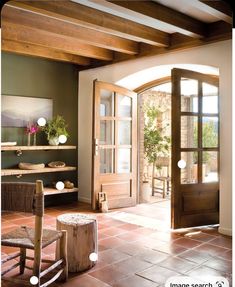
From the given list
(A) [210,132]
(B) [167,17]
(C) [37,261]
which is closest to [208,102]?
(A) [210,132]

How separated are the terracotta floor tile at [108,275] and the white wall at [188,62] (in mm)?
1821

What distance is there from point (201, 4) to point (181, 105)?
57.5 inches

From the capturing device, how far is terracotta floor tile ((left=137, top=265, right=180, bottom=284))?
2.71m

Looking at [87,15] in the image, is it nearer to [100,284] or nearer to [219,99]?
[219,99]

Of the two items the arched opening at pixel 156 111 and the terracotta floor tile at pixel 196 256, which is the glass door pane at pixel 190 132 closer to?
the arched opening at pixel 156 111

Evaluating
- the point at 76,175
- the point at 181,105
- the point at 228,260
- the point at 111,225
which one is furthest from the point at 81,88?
the point at 228,260

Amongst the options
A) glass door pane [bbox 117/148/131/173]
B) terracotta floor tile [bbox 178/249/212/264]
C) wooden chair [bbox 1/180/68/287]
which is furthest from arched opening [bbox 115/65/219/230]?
wooden chair [bbox 1/180/68/287]

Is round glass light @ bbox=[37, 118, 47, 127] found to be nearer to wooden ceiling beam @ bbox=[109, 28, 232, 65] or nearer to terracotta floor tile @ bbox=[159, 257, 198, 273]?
wooden ceiling beam @ bbox=[109, 28, 232, 65]

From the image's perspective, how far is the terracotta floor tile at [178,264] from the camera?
9.54 feet

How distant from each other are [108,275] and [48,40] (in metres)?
3.36

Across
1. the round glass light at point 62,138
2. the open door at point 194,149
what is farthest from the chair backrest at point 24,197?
the round glass light at point 62,138

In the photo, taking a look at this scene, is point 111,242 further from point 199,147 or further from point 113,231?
point 199,147

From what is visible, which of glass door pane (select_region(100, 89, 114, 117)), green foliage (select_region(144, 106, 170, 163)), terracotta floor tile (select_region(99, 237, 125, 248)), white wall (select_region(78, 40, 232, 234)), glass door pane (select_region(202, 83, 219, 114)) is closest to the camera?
terracotta floor tile (select_region(99, 237, 125, 248))

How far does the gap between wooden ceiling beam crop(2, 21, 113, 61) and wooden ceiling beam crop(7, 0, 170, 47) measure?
0.75 metres
